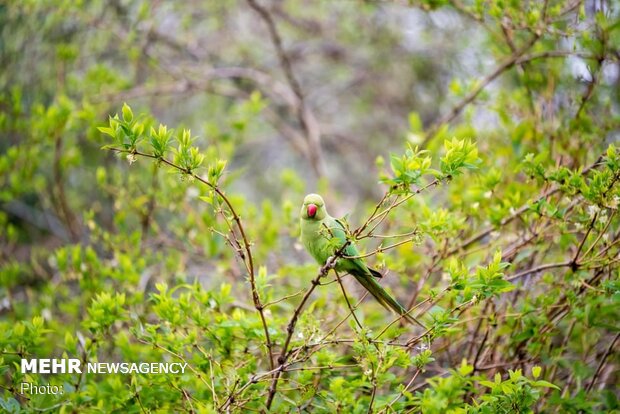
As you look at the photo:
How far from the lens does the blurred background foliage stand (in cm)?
258

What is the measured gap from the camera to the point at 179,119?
7465mm

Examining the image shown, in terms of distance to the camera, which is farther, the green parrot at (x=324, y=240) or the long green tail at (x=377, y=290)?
the long green tail at (x=377, y=290)

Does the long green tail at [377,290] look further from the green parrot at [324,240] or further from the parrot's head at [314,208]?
the parrot's head at [314,208]

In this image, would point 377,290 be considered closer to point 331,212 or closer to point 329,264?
point 329,264

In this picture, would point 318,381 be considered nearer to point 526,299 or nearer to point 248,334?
point 248,334

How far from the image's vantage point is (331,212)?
574cm

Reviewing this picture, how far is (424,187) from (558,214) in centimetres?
85

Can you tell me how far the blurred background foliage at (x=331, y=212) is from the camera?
8.45 feet

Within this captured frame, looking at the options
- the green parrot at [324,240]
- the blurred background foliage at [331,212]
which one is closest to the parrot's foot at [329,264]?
the green parrot at [324,240]

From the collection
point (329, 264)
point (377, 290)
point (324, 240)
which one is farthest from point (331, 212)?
point (329, 264)

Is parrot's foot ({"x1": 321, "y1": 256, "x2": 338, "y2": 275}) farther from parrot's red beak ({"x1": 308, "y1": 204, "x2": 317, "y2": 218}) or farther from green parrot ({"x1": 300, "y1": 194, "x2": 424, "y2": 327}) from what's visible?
parrot's red beak ({"x1": 308, "y1": 204, "x2": 317, "y2": 218})

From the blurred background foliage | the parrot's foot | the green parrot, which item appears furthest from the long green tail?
the parrot's foot

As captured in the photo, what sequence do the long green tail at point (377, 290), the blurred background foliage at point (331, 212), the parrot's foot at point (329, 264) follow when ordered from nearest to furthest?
the parrot's foot at point (329, 264) → the blurred background foliage at point (331, 212) → the long green tail at point (377, 290)

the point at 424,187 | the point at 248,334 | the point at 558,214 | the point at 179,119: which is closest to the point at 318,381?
the point at 248,334
